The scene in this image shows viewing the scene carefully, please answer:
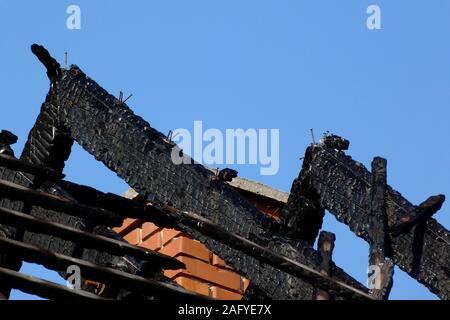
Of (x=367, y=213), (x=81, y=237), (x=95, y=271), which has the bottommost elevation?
(x=95, y=271)

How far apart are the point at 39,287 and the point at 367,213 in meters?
2.75

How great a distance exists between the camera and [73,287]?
6883 mm

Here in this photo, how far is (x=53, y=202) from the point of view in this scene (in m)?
7.12

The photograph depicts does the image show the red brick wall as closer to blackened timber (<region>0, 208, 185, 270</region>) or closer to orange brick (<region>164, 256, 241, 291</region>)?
orange brick (<region>164, 256, 241, 291</region>)

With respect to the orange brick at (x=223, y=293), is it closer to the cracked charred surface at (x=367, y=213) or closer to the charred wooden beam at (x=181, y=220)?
the cracked charred surface at (x=367, y=213)

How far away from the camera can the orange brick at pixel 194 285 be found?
12086 mm

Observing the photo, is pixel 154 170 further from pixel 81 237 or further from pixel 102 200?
pixel 81 237

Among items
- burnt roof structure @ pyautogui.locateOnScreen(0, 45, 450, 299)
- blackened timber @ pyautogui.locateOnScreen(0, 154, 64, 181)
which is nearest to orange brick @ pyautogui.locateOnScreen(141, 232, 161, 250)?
burnt roof structure @ pyautogui.locateOnScreen(0, 45, 450, 299)

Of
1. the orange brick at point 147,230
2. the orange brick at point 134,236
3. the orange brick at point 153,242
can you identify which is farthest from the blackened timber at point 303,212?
the orange brick at point 134,236

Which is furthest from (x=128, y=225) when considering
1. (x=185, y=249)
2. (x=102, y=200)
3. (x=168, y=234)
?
(x=102, y=200)

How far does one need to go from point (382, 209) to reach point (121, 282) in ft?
7.20

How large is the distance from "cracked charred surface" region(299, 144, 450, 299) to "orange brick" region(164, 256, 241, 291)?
11.5ft
